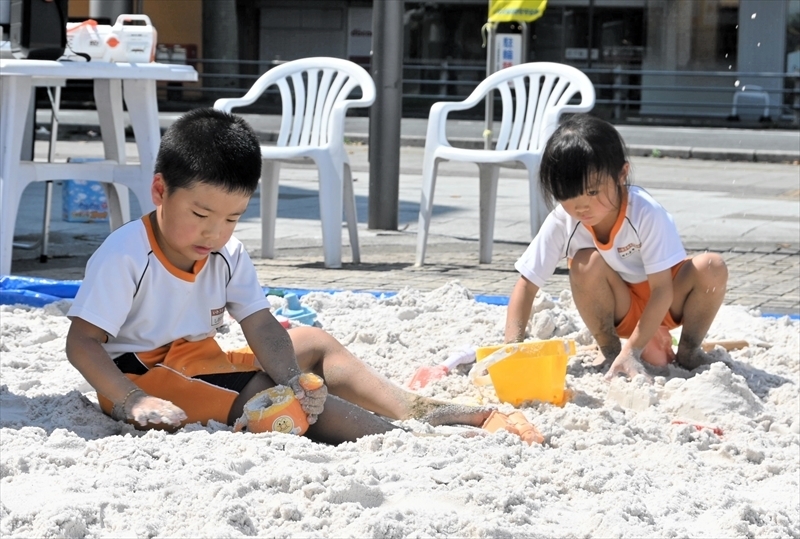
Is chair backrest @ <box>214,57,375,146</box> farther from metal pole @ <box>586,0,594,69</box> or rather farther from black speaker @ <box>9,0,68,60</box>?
metal pole @ <box>586,0,594,69</box>

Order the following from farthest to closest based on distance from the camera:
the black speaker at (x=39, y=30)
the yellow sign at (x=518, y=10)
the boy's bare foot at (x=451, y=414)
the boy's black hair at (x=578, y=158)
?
the yellow sign at (x=518, y=10), the black speaker at (x=39, y=30), the boy's black hair at (x=578, y=158), the boy's bare foot at (x=451, y=414)

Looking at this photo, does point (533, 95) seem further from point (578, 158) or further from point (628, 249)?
point (578, 158)

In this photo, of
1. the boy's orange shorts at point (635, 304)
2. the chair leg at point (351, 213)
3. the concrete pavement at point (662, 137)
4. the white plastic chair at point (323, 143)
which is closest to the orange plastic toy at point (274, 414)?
the boy's orange shorts at point (635, 304)

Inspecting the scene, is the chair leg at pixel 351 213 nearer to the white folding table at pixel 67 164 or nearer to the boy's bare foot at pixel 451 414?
the white folding table at pixel 67 164

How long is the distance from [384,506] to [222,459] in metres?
0.38

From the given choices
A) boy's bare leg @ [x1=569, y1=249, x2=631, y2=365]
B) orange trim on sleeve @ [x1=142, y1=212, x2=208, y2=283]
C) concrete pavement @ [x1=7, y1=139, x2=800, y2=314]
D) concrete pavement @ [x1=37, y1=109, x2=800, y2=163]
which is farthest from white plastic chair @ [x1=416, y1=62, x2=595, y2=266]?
concrete pavement @ [x1=37, y1=109, x2=800, y2=163]

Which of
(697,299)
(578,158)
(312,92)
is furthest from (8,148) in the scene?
(697,299)

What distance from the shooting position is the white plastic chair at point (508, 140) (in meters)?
5.74

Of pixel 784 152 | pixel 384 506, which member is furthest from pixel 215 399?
pixel 784 152

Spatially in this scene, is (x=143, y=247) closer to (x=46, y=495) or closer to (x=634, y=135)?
(x=46, y=495)

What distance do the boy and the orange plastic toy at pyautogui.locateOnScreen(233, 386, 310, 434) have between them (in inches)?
1.3

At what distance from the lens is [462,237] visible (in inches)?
281

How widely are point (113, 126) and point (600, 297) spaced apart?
2949mm

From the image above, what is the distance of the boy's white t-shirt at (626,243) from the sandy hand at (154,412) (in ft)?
4.58
